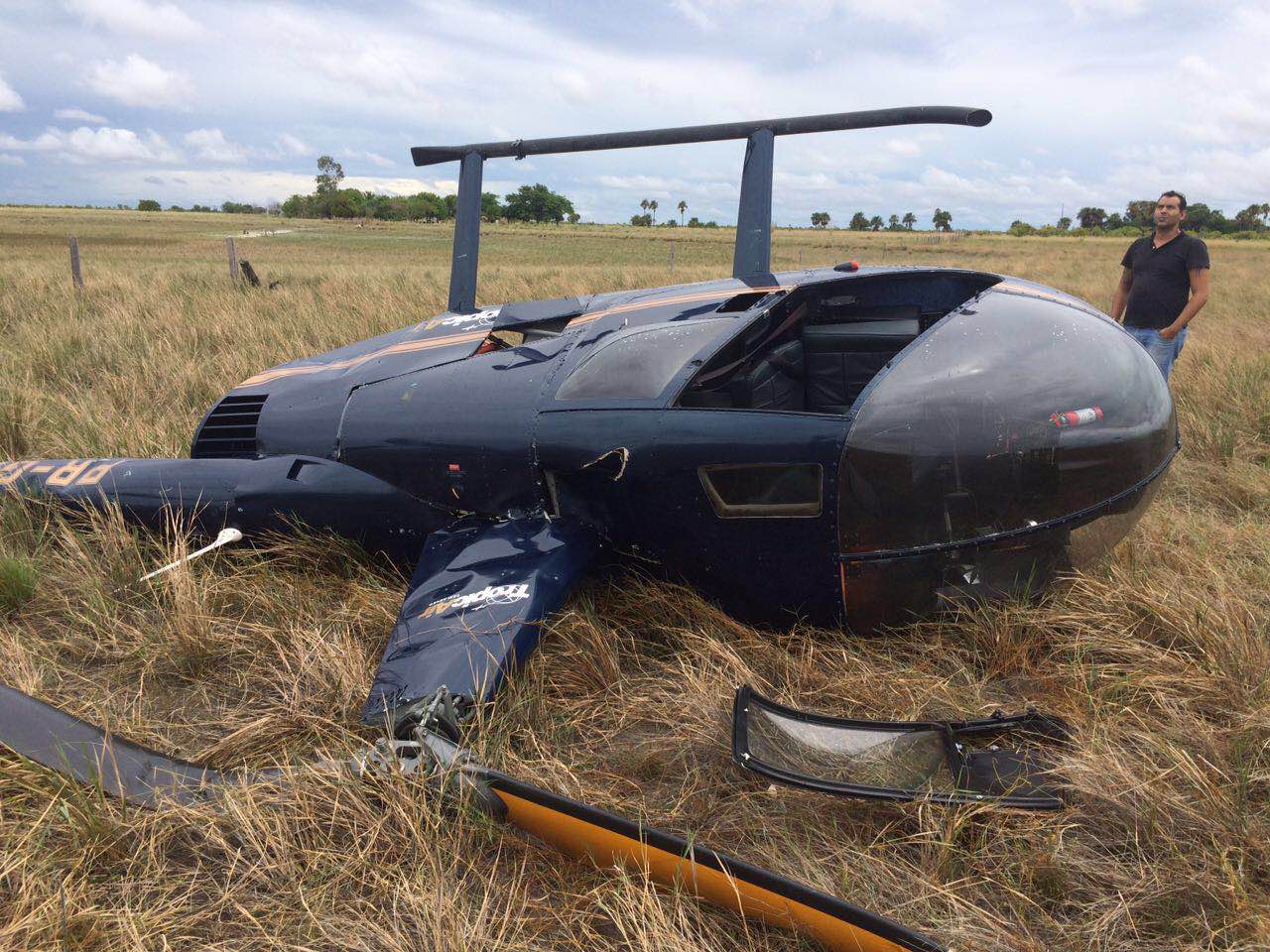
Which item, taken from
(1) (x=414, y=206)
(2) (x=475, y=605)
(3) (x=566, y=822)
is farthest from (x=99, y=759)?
(1) (x=414, y=206)

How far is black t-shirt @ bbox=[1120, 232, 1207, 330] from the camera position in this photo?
19.7 ft

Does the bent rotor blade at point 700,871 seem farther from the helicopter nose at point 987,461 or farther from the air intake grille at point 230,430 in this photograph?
the air intake grille at point 230,430

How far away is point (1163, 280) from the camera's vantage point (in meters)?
6.13

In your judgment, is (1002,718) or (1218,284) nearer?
(1002,718)

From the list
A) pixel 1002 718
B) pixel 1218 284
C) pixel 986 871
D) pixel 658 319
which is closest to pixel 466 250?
pixel 658 319

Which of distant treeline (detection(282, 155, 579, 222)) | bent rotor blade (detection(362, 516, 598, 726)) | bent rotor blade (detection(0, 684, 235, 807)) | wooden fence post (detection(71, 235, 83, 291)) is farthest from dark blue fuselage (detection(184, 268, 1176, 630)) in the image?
distant treeline (detection(282, 155, 579, 222))

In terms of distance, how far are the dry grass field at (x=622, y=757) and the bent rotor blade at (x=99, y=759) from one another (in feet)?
0.24

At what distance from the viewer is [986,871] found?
7.16 ft

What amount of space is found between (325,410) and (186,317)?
8.03m

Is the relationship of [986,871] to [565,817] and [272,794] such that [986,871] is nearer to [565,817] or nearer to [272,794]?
[565,817]

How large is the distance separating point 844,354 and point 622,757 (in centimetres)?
250

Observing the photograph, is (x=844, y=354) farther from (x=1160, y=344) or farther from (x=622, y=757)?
(x=1160, y=344)

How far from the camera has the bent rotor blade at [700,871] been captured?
181 centimetres

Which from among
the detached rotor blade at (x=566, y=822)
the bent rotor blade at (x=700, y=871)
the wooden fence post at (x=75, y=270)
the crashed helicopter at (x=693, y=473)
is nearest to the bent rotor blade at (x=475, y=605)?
the crashed helicopter at (x=693, y=473)
